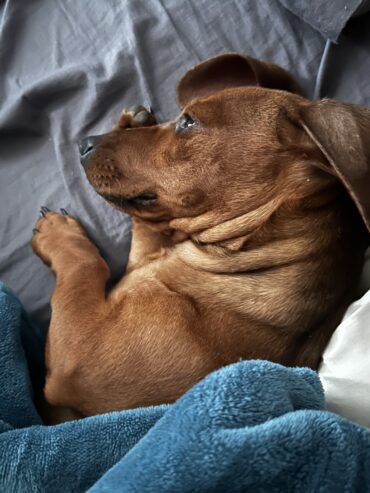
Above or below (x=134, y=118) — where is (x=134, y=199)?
below

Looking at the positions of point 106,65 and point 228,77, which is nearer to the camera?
point 228,77

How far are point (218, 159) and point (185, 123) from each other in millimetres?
173

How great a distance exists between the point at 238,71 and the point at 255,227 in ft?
2.52

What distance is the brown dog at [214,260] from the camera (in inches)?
69.2

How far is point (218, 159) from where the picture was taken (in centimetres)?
183

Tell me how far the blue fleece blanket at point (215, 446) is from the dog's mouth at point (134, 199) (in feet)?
2.24

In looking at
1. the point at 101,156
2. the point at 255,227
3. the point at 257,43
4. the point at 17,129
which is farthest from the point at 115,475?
the point at 257,43

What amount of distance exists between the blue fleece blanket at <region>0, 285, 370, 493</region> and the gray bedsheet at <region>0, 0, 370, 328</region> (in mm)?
812

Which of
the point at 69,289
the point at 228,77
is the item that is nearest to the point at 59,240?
the point at 69,289

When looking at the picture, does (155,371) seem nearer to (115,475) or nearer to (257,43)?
(115,475)

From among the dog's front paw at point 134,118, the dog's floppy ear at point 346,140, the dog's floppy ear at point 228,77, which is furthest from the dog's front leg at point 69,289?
the dog's floppy ear at point 346,140

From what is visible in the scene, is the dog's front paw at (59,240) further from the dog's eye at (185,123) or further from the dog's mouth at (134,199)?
the dog's eye at (185,123)

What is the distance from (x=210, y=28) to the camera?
2.45 metres

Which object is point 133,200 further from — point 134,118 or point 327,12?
point 327,12
